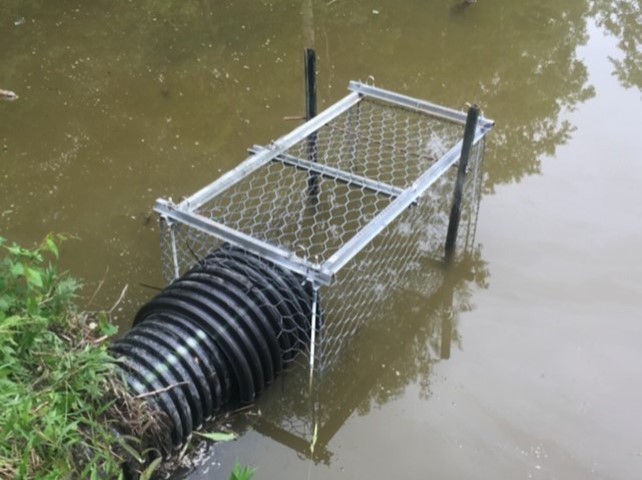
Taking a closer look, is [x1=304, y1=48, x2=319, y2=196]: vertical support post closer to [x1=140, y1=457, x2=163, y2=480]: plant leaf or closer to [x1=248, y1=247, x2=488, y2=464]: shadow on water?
[x1=248, y1=247, x2=488, y2=464]: shadow on water

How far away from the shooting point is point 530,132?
199 inches

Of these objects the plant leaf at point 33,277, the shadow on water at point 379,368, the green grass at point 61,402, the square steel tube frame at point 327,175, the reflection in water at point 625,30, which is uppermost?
the reflection in water at point 625,30

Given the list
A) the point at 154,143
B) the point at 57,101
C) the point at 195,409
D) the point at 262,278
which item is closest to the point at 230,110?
the point at 154,143

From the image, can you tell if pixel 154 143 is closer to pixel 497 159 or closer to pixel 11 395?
pixel 497 159

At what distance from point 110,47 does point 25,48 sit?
0.62 m

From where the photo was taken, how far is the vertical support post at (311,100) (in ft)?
12.3

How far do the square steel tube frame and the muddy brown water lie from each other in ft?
2.21

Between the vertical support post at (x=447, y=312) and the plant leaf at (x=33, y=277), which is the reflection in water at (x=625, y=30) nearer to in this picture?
the vertical support post at (x=447, y=312)

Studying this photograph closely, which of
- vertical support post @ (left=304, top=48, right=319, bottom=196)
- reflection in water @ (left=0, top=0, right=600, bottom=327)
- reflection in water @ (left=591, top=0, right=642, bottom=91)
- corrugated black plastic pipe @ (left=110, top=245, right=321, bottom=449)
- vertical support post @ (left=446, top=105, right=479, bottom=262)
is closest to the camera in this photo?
corrugated black plastic pipe @ (left=110, top=245, right=321, bottom=449)

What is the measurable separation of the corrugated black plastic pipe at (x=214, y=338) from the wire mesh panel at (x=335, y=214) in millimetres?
18

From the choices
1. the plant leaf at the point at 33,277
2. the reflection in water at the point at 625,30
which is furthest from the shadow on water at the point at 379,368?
the reflection in water at the point at 625,30

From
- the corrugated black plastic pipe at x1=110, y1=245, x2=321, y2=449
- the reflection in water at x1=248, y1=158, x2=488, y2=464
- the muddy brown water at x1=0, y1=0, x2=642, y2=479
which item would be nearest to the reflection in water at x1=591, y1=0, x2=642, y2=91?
the muddy brown water at x1=0, y1=0, x2=642, y2=479

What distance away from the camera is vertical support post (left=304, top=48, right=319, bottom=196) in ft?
12.3

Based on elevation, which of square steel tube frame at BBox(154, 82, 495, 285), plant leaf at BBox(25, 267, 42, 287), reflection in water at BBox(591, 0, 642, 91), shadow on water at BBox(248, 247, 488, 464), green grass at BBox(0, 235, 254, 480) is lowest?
Result: shadow on water at BBox(248, 247, 488, 464)
